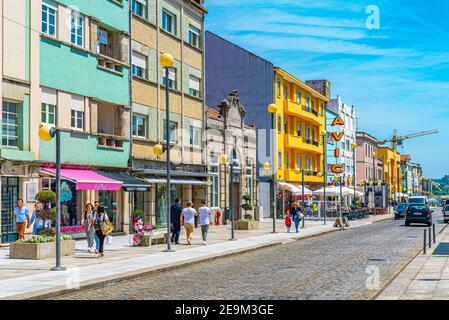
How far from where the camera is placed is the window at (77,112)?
2828 centimetres

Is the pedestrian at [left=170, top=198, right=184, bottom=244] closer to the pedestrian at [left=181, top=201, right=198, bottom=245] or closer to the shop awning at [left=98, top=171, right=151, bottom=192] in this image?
the pedestrian at [left=181, top=201, right=198, bottom=245]

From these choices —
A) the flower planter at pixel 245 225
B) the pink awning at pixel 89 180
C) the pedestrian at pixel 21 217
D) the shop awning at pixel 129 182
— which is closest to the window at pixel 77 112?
the pink awning at pixel 89 180

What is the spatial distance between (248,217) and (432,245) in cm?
1402

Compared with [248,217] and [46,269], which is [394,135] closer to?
[248,217]

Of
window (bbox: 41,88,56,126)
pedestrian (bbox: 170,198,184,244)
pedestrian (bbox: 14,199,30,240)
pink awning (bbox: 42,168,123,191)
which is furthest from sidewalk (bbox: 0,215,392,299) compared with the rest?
window (bbox: 41,88,56,126)

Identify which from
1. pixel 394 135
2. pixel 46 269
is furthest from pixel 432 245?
pixel 394 135

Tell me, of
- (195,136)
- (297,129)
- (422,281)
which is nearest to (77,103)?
(195,136)

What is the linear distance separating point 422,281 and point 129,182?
60.3 ft

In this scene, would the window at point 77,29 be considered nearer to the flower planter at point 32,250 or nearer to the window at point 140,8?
the window at point 140,8

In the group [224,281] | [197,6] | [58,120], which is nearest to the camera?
[224,281]

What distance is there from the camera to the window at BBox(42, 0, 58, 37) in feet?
86.3

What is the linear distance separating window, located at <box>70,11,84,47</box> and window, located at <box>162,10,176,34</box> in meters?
9.02

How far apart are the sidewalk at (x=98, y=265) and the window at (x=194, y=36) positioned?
1722 centimetres

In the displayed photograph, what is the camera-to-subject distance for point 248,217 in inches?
1485
